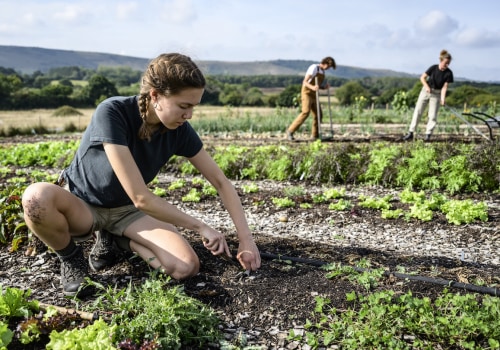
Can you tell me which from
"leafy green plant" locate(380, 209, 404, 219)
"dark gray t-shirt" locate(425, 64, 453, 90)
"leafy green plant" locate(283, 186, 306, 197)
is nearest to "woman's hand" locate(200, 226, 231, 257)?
"leafy green plant" locate(380, 209, 404, 219)

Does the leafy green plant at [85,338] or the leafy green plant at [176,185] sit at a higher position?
the leafy green plant at [85,338]

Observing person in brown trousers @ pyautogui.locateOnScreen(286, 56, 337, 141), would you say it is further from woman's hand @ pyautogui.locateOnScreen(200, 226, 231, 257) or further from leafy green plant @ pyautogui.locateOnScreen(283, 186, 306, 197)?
woman's hand @ pyautogui.locateOnScreen(200, 226, 231, 257)

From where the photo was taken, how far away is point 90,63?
174 m

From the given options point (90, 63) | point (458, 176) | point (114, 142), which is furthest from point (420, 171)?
point (90, 63)

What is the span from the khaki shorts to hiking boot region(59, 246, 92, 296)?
0.23m

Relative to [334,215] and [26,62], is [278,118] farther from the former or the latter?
[26,62]

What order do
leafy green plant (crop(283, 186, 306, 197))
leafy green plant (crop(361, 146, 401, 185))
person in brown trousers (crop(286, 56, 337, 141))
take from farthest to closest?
person in brown trousers (crop(286, 56, 337, 141))
leafy green plant (crop(361, 146, 401, 185))
leafy green plant (crop(283, 186, 306, 197))

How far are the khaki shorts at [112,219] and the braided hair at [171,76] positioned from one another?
0.84 m

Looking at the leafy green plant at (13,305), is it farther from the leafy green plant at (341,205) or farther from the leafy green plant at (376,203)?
the leafy green plant at (376,203)

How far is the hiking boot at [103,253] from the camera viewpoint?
3188 millimetres

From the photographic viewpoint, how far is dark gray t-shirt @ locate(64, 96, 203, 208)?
2713mm

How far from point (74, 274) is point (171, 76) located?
1.32 metres

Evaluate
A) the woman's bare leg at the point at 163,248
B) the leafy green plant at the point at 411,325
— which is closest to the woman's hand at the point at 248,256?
the woman's bare leg at the point at 163,248

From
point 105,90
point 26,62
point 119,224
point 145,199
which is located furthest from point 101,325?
point 26,62
